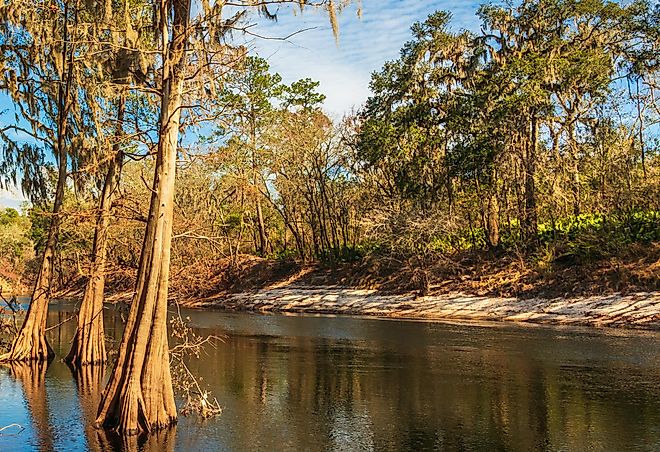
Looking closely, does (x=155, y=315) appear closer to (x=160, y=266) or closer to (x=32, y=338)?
(x=160, y=266)

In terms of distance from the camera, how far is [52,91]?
16062 mm

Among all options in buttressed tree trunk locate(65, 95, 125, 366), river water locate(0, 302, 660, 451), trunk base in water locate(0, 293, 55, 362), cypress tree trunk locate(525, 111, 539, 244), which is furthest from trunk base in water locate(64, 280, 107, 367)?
cypress tree trunk locate(525, 111, 539, 244)

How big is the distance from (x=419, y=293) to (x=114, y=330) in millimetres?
15075

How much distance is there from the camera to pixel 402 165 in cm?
3366

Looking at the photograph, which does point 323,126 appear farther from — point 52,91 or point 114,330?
point 52,91

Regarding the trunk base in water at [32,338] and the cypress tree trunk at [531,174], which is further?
the cypress tree trunk at [531,174]

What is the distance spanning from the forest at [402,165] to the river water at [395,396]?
322 centimetres

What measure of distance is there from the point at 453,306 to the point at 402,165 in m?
8.18

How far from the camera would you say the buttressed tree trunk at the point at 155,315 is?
29.6 ft

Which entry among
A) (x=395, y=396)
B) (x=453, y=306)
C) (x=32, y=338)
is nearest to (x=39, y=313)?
(x=32, y=338)

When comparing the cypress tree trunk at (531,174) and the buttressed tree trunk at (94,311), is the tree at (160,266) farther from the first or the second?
the cypress tree trunk at (531,174)

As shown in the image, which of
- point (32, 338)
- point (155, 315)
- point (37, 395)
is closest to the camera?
point (155, 315)

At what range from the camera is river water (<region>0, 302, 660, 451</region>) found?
916cm

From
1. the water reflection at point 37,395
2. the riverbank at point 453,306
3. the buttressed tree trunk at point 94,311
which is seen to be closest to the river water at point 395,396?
the water reflection at point 37,395
